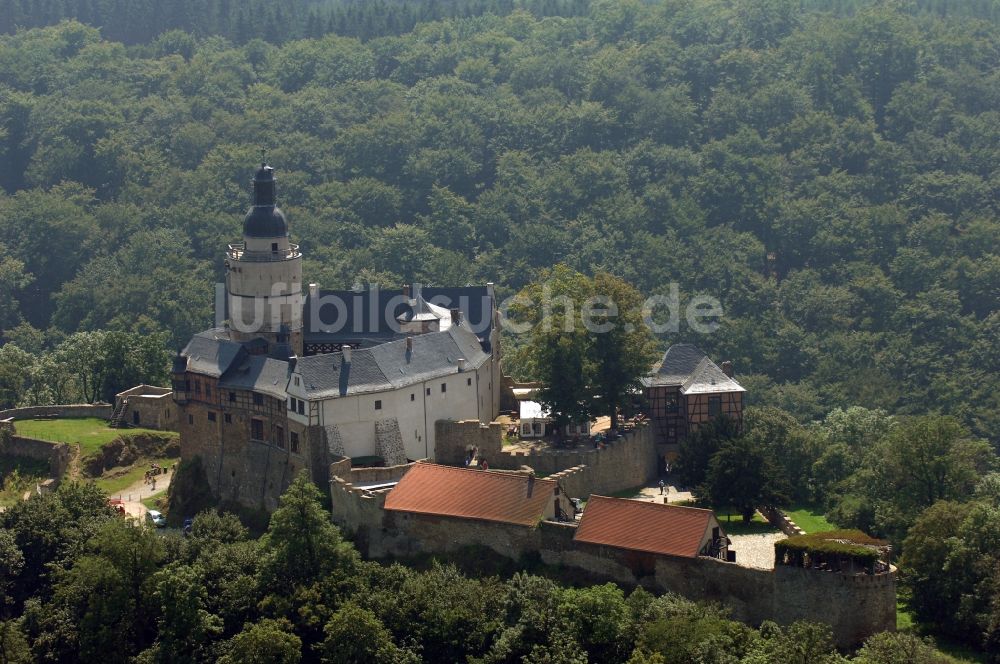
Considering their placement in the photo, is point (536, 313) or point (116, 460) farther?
point (116, 460)

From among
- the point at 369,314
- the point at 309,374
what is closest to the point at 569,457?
the point at 309,374

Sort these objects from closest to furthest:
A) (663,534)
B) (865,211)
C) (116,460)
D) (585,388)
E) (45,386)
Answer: (663,534), (585,388), (116,460), (45,386), (865,211)

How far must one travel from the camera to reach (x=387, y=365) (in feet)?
287

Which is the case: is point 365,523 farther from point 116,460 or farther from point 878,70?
point 878,70

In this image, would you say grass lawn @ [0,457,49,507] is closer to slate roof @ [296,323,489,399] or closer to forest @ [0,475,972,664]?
forest @ [0,475,972,664]

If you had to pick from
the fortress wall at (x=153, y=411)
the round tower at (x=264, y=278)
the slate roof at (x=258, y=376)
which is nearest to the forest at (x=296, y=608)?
the slate roof at (x=258, y=376)

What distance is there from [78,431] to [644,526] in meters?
36.7

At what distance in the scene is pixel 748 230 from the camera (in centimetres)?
15812

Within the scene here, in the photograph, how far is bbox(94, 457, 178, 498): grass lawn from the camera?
94500 millimetres

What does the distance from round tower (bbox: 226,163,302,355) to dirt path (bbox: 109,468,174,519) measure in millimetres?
8535

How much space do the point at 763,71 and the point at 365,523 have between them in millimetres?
115619

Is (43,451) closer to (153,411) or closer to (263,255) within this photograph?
(153,411)

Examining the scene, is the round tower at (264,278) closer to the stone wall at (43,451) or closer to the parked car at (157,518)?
the parked car at (157,518)

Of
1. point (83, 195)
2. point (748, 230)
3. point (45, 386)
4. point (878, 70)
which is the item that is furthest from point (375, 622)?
point (878, 70)
